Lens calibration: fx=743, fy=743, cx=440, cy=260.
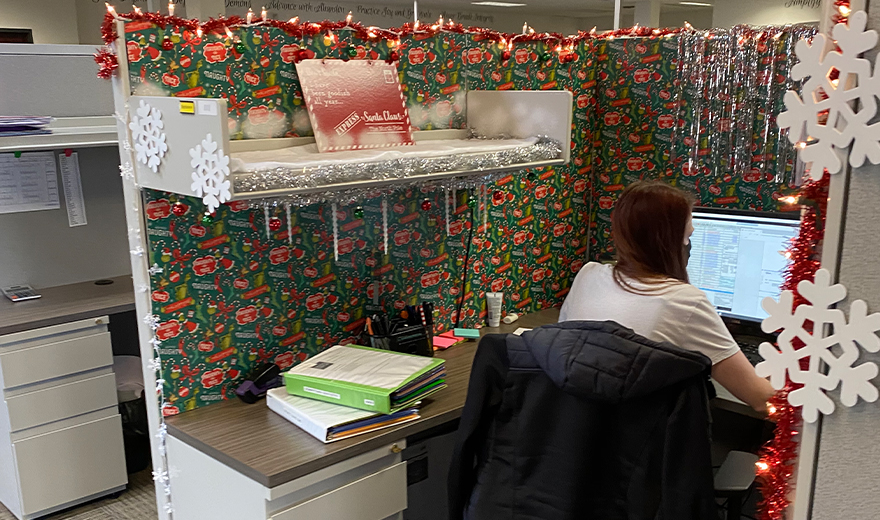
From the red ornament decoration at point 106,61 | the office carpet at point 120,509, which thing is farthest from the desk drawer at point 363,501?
the office carpet at point 120,509

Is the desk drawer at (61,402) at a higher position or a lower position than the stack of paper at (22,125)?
lower

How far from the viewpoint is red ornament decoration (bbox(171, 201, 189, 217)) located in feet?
6.04

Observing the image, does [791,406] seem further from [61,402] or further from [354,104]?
[61,402]

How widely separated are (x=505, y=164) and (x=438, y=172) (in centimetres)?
27

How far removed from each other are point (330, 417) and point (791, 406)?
3.64 ft

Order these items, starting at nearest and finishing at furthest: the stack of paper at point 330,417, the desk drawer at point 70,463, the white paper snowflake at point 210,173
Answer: the white paper snowflake at point 210,173
the stack of paper at point 330,417
the desk drawer at point 70,463

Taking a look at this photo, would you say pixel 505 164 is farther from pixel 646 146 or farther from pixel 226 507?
pixel 226 507

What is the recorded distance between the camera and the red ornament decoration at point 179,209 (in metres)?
1.84

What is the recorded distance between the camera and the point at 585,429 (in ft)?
4.65

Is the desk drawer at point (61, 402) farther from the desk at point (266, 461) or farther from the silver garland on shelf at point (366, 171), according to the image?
the silver garland on shelf at point (366, 171)

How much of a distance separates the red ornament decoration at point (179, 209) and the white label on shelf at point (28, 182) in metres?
1.53

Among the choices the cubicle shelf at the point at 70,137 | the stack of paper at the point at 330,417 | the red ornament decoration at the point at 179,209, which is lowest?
the stack of paper at the point at 330,417

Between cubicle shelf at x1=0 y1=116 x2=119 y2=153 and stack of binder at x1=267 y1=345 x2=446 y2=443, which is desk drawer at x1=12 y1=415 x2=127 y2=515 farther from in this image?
stack of binder at x1=267 y1=345 x2=446 y2=443

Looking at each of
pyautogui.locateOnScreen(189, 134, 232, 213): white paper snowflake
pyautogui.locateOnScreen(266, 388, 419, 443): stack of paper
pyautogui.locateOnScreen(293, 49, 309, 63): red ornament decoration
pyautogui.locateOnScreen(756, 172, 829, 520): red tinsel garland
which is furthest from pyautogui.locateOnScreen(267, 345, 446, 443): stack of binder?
pyautogui.locateOnScreen(756, 172, 829, 520): red tinsel garland
